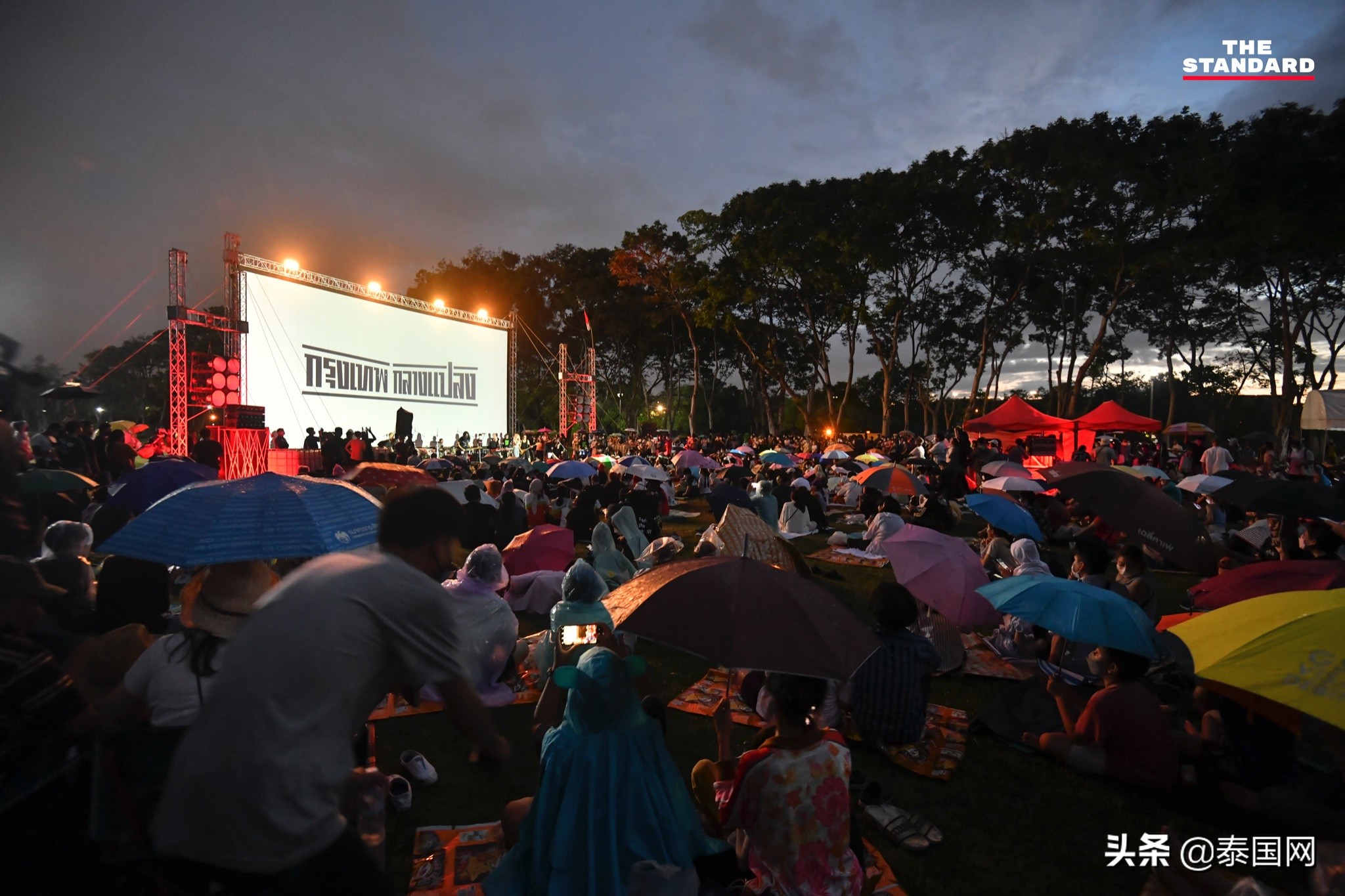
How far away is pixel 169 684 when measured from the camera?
85.0 inches

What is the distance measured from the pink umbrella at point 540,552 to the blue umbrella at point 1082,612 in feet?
13.5

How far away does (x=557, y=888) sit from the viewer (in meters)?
2.27

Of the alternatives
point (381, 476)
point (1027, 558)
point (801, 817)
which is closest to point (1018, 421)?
point (1027, 558)

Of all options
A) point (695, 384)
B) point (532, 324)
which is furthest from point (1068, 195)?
point (532, 324)

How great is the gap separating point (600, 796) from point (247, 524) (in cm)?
175

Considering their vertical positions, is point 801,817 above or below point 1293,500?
below

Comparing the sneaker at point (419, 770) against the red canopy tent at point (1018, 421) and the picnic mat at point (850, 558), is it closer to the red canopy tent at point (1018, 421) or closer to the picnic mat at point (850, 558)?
the picnic mat at point (850, 558)

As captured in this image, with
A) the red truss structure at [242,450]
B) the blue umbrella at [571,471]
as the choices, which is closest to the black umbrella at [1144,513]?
the blue umbrella at [571,471]

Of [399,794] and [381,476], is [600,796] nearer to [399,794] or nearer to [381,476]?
[399,794]

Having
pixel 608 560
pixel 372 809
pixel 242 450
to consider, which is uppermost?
pixel 242 450

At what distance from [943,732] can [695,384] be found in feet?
97.0

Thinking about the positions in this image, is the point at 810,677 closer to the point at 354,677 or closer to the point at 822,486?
the point at 354,677

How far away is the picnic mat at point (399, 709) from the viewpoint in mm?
4441

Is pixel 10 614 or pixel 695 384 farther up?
pixel 695 384
